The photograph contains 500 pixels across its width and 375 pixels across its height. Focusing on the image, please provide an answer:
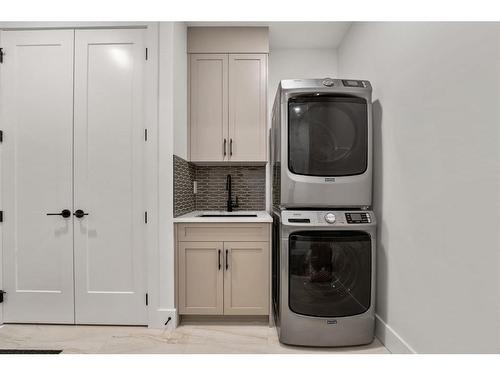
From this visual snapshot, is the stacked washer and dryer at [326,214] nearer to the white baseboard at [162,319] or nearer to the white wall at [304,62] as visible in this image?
the white baseboard at [162,319]

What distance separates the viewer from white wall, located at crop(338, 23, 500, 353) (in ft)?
4.00

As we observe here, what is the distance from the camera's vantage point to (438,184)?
1.51m

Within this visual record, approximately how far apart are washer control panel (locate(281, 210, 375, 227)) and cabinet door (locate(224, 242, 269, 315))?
17.2 inches

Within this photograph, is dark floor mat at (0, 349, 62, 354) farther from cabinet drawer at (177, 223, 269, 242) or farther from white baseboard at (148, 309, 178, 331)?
cabinet drawer at (177, 223, 269, 242)

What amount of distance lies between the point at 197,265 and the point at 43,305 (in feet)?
4.33

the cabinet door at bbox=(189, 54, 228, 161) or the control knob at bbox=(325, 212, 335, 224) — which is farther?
the cabinet door at bbox=(189, 54, 228, 161)

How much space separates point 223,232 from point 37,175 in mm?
1599

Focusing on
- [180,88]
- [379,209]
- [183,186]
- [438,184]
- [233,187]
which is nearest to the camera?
[438,184]

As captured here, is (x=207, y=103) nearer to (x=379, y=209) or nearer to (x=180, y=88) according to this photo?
(x=180, y=88)

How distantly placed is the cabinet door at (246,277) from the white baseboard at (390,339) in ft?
2.81

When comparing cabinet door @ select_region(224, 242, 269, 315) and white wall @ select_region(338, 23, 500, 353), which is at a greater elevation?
white wall @ select_region(338, 23, 500, 353)

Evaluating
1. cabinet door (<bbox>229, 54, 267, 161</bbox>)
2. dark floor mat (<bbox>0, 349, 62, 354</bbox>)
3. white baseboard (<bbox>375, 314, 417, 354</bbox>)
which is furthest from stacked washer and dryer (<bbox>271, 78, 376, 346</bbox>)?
dark floor mat (<bbox>0, 349, 62, 354</bbox>)

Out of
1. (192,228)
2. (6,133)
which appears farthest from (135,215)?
(6,133)

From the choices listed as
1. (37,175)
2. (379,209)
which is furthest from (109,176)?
(379,209)
